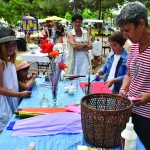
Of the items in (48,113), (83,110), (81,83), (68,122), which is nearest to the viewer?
(83,110)

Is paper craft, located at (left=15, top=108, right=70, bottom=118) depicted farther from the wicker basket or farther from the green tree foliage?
the green tree foliage

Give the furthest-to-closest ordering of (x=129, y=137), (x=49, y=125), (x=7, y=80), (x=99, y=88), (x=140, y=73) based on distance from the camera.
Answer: (x=99, y=88) < (x=7, y=80) < (x=140, y=73) < (x=49, y=125) < (x=129, y=137)

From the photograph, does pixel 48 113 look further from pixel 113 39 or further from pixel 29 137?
→ pixel 113 39

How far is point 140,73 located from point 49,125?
708 mm

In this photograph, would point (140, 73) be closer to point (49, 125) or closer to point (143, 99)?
point (143, 99)

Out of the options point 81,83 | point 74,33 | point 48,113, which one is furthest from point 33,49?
point 48,113

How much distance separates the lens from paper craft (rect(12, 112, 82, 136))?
1.36 m

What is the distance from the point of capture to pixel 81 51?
147 inches

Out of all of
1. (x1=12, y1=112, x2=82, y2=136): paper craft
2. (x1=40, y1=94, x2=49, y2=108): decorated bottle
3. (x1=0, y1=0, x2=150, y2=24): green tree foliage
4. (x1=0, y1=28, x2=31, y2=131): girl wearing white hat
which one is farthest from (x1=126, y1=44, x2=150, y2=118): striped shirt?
(x1=0, y1=0, x2=150, y2=24): green tree foliage

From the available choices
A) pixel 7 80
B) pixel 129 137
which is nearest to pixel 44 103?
pixel 7 80

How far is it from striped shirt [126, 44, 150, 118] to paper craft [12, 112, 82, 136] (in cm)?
45

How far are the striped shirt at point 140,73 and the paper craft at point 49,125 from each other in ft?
1.48

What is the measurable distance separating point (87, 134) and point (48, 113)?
1.50ft

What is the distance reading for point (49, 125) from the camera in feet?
4.63
